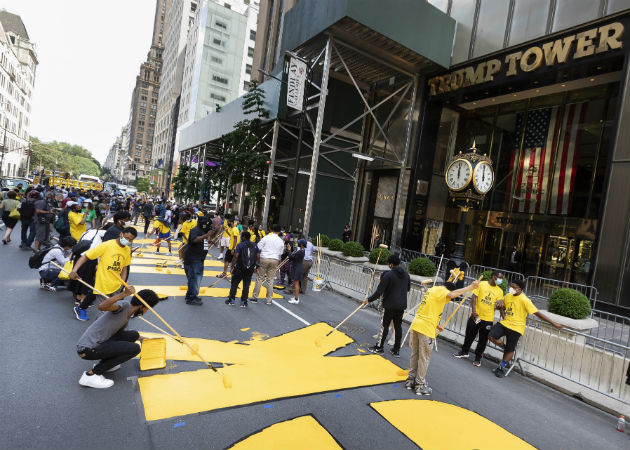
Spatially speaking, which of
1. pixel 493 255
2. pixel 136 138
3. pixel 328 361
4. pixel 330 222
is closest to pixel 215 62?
pixel 330 222

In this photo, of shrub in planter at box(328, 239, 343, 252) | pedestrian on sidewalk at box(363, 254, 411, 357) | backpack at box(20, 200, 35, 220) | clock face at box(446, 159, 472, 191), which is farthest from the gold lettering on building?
backpack at box(20, 200, 35, 220)

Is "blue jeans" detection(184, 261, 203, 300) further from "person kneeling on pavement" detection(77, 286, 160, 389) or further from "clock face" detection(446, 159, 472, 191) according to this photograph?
"clock face" detection(446, 159, 472, 191)

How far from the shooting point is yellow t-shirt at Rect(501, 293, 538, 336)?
647 centimetres

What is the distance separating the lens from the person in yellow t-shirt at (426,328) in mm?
5297

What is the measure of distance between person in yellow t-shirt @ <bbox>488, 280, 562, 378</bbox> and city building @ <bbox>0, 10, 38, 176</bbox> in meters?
71.6

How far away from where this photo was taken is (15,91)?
70438 millimetres

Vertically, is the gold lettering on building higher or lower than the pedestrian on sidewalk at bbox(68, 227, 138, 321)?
higher

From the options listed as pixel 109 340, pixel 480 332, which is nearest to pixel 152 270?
pixel 109 340

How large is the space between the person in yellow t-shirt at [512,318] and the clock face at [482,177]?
18.6 ft

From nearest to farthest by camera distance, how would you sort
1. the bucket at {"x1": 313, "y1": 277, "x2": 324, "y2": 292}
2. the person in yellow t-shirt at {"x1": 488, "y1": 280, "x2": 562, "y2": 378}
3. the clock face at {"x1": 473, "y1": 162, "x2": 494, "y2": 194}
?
the person in yellow t-shirt at {"x1": 488, "y1": 280, "x2": 562, "y2": 378}, the clock face at {"x1": 473, "y1": 162, "x2": 494, "y2": 194}, the bucket at {"x1": 313, "y1": 277, "x2": 324, "y2": 292}

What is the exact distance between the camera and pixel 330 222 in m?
20.8

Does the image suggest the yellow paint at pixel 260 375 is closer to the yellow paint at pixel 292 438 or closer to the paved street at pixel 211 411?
the paved street at pixel 211 411

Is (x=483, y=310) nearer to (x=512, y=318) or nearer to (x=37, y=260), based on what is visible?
(x=512, y=318)

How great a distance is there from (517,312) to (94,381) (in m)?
6.76
